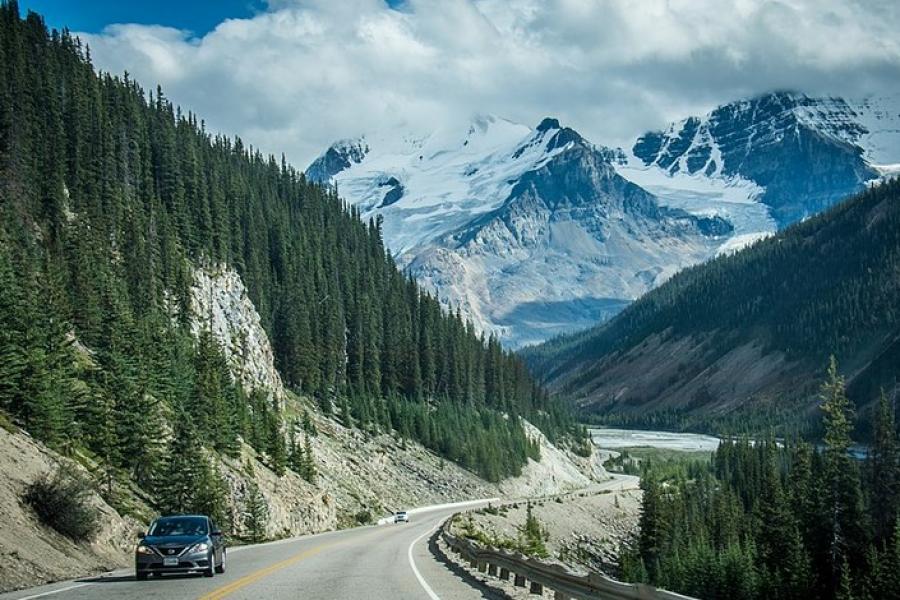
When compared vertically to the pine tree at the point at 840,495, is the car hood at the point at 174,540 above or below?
above

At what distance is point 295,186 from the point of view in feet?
541

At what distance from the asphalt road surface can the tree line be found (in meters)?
42.3

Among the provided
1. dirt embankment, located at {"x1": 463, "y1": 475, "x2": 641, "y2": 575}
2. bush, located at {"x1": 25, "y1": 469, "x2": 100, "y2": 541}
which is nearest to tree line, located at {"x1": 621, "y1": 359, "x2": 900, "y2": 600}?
dirt embankment, located at {"x1": 463, "y1": 475, "x2": 641, "y2": 575}

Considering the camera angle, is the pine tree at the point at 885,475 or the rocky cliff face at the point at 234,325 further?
the rocky cliff face at the point at 234,325

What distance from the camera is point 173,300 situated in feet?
303

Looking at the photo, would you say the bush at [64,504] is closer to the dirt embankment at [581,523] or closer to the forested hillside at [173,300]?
the forested hillside at [173,300]

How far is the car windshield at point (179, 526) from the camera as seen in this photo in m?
28.3

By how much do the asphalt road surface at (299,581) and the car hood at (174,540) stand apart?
0.94m

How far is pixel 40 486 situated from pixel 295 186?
136218 mm

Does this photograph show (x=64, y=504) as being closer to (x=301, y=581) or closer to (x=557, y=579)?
(x=301, y=581)

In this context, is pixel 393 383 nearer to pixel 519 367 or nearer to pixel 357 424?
pixel 357 424

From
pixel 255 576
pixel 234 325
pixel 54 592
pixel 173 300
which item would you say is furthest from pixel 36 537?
pixel 234 325

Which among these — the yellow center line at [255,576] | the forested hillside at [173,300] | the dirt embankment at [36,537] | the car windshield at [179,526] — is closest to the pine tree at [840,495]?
the forested hillside at [173,300]

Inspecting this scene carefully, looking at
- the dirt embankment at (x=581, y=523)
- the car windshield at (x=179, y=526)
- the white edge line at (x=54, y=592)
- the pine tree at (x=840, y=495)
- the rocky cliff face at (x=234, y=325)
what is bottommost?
the dirt embankment at (x=581, y=523)
